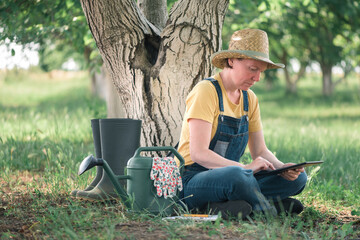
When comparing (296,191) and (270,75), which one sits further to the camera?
(270,75)

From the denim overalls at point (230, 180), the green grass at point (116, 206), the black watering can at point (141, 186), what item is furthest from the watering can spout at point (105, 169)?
the denim overalls at point (230, 180)

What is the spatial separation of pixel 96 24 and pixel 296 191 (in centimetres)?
222

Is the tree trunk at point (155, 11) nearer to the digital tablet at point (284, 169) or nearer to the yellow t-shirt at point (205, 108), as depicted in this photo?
the yellow t-shirt at point (205, 108)

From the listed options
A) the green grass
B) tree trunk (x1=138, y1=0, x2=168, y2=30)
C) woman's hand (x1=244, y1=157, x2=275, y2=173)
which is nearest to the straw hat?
woman's hand (x1=244, y1=157, x2=275, y2=173)

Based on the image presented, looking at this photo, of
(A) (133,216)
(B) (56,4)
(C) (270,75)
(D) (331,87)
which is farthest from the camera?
(D) (331,87)

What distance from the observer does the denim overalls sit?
3.24 m

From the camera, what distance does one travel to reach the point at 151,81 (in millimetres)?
4293

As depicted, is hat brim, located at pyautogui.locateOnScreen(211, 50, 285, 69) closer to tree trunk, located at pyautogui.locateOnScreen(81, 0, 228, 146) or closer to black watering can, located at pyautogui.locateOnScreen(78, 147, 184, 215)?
tree trunk, located at pyautogui.locateOnScreen(81, 0, 228, 146)

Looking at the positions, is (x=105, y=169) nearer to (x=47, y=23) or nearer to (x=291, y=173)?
(x=291, y=173)

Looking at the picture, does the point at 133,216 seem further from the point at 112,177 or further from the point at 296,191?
the point at 296,191

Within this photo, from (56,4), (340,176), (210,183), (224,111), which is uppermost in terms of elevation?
(56,4)

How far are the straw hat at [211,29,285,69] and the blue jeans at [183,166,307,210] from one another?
808mm

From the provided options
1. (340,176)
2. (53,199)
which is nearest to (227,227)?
(53,199)

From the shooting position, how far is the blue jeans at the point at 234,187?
3225 mm
